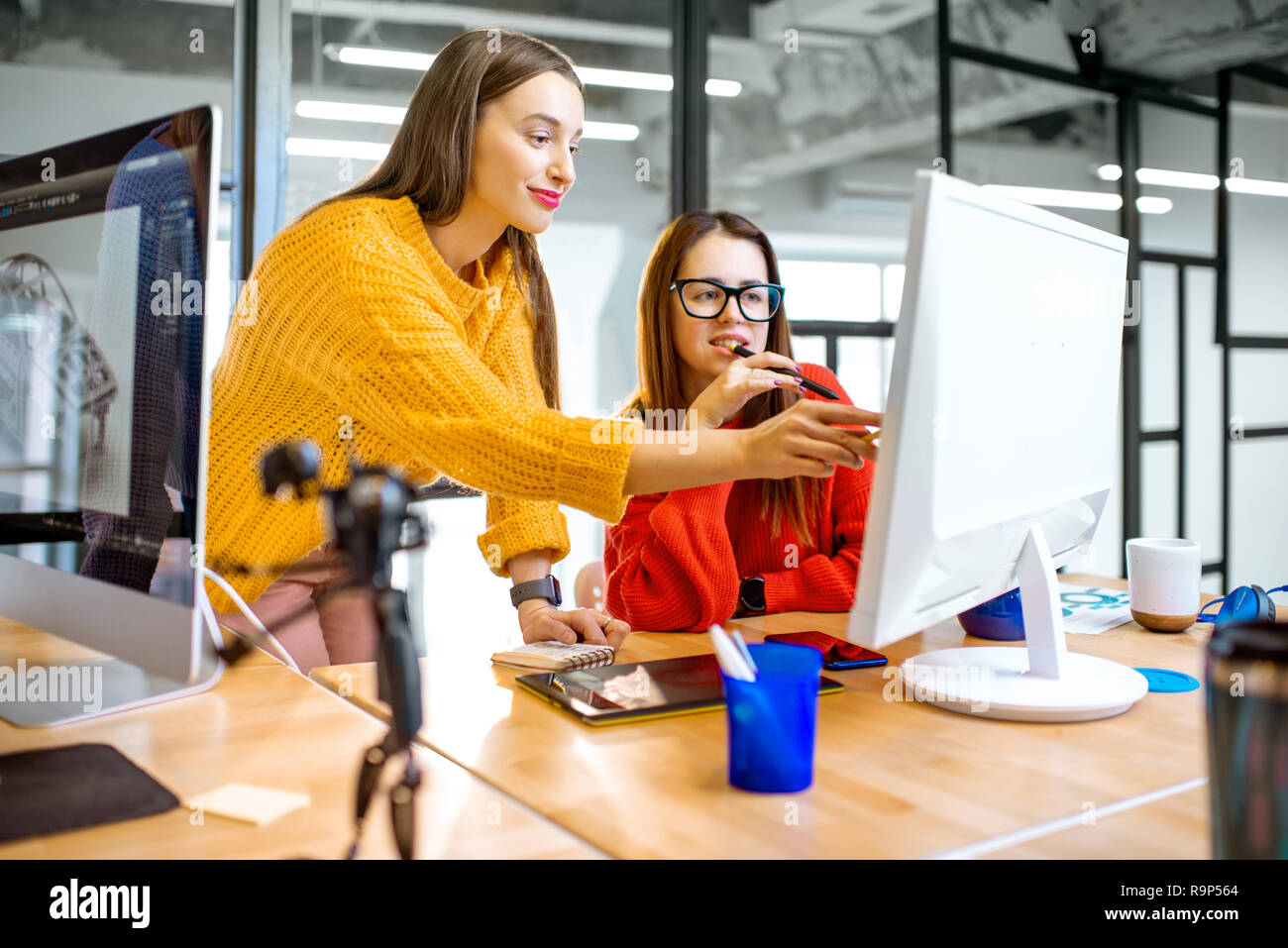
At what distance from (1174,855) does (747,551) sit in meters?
1.14

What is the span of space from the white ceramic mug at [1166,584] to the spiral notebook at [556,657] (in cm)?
73

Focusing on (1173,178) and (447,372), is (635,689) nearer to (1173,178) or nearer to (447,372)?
(447,372)

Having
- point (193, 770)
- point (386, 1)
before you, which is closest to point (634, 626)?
point (193, 770)

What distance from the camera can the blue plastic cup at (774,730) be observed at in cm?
79

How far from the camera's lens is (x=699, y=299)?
1790mm

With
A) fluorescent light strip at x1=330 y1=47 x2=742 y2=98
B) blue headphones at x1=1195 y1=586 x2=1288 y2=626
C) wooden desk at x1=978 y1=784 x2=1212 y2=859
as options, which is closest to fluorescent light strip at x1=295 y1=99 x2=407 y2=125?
fluorescent light strip at x1=330 y1=47 x2=742 y2=98

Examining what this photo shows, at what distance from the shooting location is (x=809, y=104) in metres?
5.39

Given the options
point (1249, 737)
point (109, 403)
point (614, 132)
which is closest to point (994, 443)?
point (1249, 737)

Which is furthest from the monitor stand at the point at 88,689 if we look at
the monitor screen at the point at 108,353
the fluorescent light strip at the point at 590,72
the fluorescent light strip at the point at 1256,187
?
the fluorescent light strip at the point at 1256,187

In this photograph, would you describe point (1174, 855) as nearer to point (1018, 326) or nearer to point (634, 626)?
point (1018, 326)

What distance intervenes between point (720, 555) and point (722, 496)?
0.48ft

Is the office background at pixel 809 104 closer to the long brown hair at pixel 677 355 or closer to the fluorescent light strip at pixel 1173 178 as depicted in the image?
the fluorescent light strip at pixel 1173 178

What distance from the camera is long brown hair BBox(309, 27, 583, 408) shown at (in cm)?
134

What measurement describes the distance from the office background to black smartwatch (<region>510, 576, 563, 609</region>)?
1537 mm
